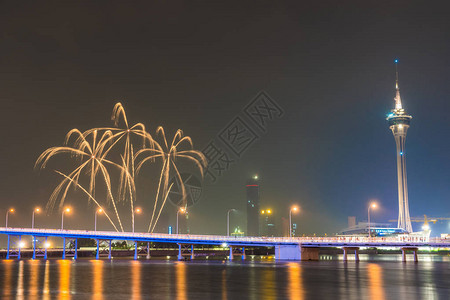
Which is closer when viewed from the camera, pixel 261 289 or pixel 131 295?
pixel 131 295

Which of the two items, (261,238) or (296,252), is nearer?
(296,252)

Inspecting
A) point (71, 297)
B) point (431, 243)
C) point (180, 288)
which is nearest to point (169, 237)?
point (431, 243)

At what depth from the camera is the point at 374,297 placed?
1641 inches

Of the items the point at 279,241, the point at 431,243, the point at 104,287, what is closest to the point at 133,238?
the point at 279,241

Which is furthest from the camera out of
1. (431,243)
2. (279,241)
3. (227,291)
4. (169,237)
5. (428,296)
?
(169,237)

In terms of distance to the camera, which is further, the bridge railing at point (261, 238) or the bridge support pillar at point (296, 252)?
the bridge support pillar at point (296, 252)

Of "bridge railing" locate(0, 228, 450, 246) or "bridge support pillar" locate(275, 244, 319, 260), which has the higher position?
"bridge railing" locate(0, 228, 450, 246)

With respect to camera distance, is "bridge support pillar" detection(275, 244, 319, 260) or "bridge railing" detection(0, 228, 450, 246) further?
"bridge support pillar" detection(275, 244, 319, 260)

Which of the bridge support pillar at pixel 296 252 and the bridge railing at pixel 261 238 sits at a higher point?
the bridge railing at pixel 261 238

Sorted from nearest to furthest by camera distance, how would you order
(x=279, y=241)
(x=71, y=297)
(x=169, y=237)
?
1. (x=71, y=297)
2. (x=279, y=241)
3. (x=169, y=237)

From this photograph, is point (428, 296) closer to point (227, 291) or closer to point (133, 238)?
point (227, 291)

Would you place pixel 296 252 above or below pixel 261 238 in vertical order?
below

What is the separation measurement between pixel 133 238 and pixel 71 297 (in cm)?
9565

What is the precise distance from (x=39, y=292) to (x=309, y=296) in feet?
74.8
